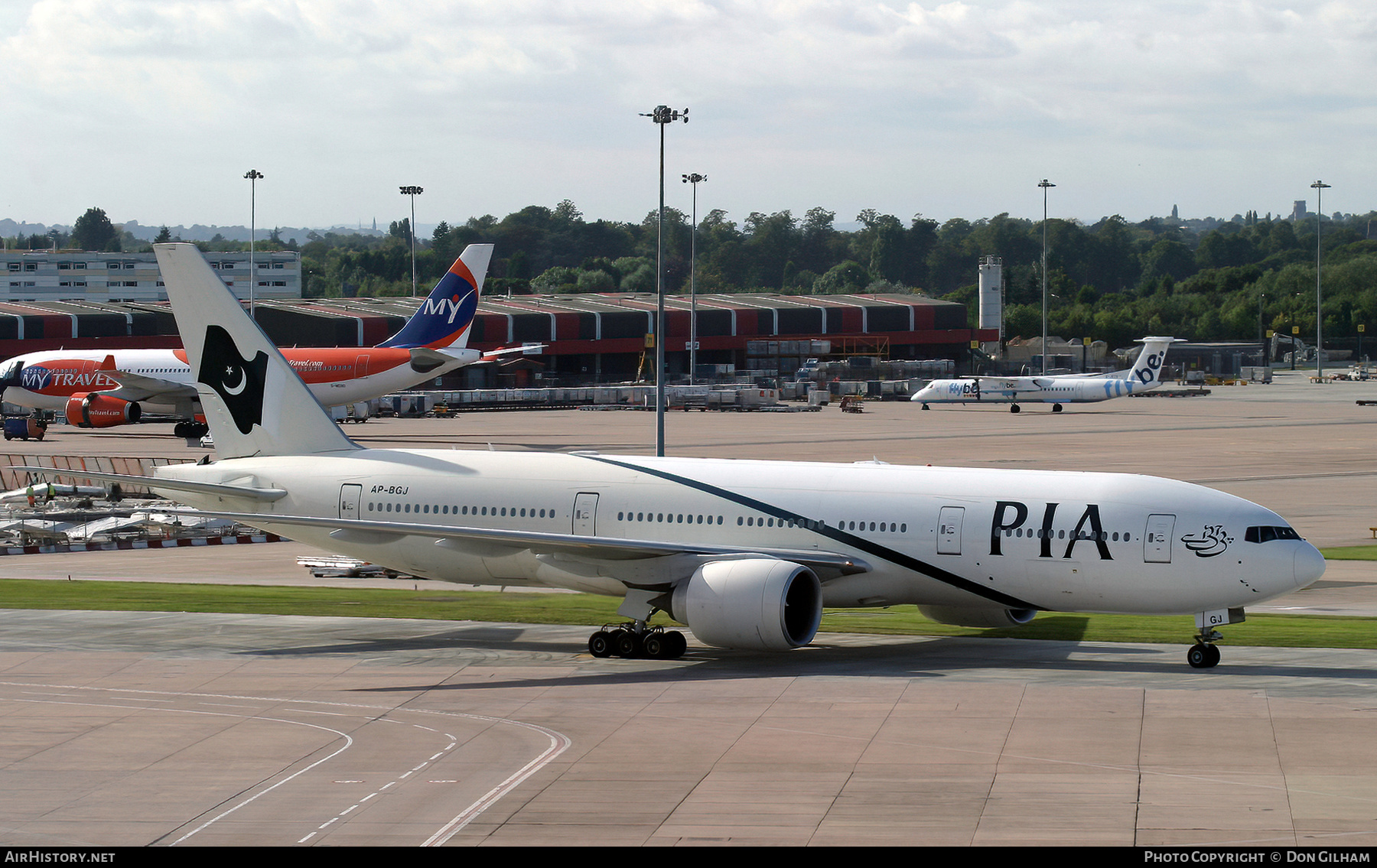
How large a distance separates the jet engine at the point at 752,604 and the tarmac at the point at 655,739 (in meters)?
0.78

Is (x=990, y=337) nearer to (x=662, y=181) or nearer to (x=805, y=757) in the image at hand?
(x=662, y=181)

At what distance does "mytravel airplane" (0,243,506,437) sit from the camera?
89625 mm

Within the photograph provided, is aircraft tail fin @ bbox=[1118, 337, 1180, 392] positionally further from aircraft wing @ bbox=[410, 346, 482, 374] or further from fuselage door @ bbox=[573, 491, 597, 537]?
fuselage door @ bbox=[573, 491, 597, 537]

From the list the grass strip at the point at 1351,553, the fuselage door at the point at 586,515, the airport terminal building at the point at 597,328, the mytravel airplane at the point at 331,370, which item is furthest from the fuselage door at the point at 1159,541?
the airport terminal building at the point at 597,328

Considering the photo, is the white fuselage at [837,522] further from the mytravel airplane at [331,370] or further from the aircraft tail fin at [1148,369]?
the aircraft tail fin at [1148,369]

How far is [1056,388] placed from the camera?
132875 millimetres

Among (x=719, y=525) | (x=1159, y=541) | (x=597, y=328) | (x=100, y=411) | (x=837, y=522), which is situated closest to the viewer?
(x=1159, y=541)

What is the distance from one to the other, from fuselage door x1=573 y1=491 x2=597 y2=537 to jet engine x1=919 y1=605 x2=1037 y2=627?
7.21 metres

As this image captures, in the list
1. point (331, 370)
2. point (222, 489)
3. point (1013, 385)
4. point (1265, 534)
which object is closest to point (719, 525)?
point (1265, 534)

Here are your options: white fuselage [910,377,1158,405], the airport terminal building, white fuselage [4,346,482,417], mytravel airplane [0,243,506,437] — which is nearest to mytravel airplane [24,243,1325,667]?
mytravel airplane [0,243,506,437]

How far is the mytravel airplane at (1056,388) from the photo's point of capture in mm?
130500

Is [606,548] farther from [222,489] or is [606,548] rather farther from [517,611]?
[222,489]

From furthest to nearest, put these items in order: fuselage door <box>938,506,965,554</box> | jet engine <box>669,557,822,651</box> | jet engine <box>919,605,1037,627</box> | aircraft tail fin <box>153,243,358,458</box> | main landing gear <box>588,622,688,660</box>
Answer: aircraft tail fin <box>153,243,358,458</box> → main landing gear <box>588,622,688,660</box> → jet engine <box>919,605,1037,627</box> → fuselage door <box>938,506,965,554</box> → jet engine <box>669,557,822,651</box>

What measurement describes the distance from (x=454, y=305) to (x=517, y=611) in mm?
53809
